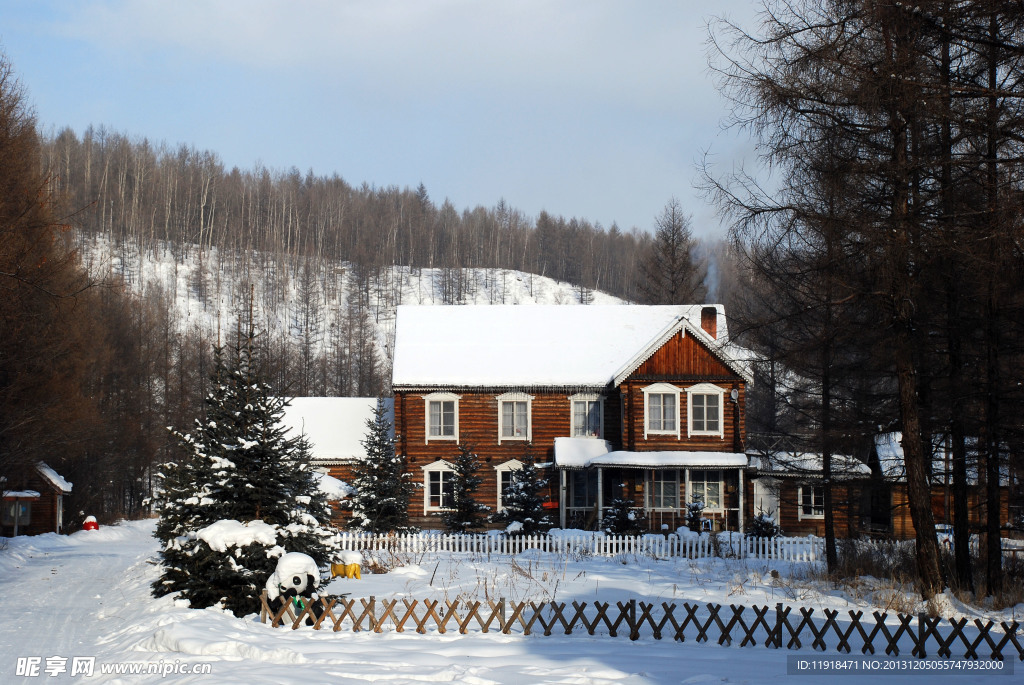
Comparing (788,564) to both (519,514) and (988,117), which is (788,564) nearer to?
(519,514)

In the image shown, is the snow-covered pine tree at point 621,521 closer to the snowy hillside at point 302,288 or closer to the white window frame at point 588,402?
the white window frame at point 588,402

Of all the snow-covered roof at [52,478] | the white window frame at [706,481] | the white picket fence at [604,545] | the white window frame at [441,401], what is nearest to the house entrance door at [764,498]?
the white window frame at [706,481]

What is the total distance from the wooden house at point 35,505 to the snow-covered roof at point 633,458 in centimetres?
2052

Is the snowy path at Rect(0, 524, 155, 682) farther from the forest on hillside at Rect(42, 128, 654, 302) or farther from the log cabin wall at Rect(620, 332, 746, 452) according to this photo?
the forest on hillside at Rect(42, 128, 654, 302)

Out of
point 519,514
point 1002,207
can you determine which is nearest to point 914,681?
point 1002,207

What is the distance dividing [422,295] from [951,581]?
80.3 meters

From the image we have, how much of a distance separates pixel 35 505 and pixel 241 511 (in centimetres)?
2717

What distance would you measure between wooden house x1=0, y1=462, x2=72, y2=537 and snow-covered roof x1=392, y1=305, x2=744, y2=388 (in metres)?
14.4

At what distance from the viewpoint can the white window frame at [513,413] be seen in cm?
3500

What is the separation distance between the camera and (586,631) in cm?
1232

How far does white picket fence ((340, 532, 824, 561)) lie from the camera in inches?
961

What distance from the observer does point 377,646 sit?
35.7 feet

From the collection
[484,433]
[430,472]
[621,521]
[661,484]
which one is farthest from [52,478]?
[661,484]

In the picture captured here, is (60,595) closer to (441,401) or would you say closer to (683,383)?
(441,401)
